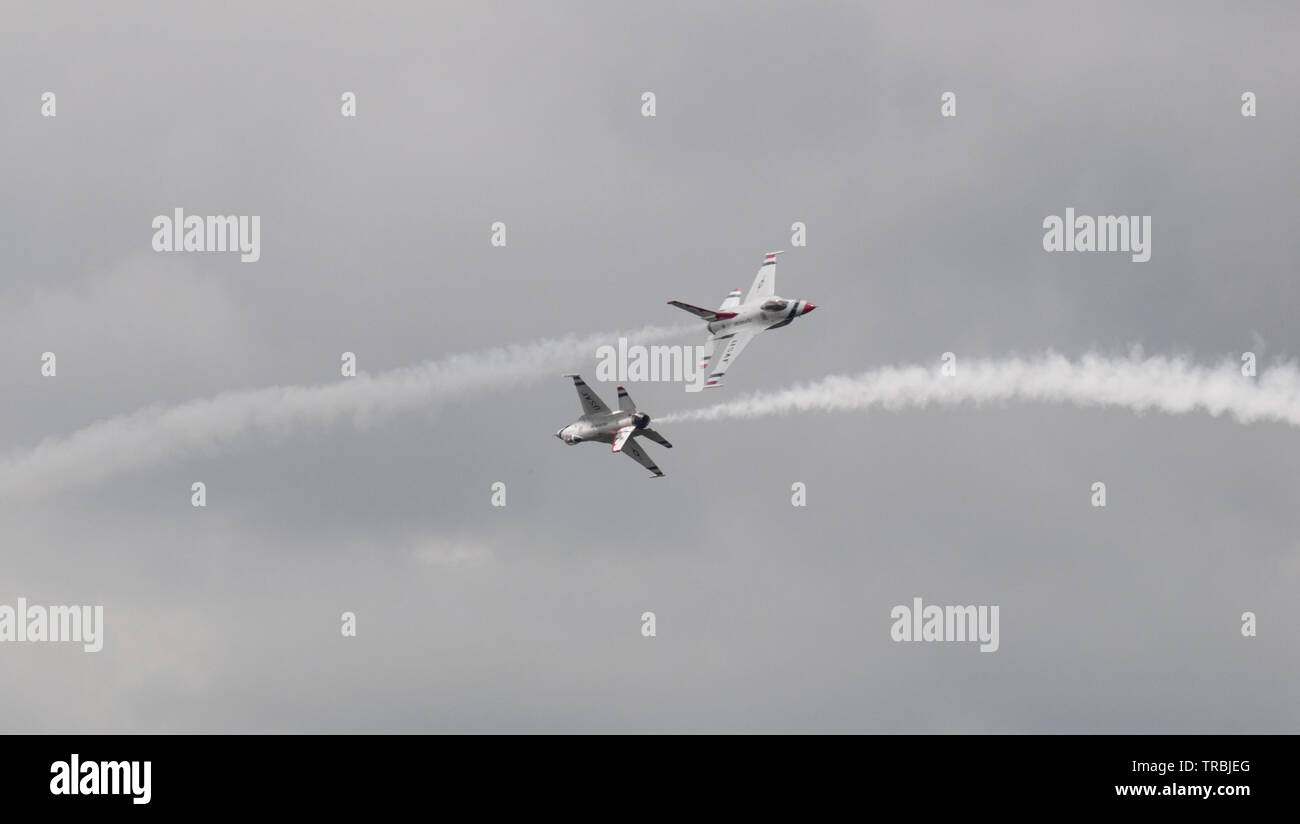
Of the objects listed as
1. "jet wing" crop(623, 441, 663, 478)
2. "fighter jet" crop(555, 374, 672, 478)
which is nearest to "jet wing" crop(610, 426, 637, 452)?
"fighter jet" crop(555, 374, 672, 478)

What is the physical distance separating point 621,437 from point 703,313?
8.47m

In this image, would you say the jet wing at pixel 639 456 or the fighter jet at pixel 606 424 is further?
the jet wing at pixel 639 456

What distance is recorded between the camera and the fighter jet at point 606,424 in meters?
112

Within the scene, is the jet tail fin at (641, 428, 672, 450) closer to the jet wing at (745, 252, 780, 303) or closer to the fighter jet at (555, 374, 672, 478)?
the fighter jet at (555, 374, 672, 478)

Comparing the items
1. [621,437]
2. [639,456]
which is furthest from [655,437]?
[639,456]

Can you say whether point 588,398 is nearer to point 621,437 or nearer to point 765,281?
point 621,437

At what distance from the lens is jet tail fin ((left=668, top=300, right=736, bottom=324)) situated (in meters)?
116

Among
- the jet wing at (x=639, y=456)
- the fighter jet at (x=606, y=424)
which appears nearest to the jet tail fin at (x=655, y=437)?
the fighter jet at (x=606, y=424)

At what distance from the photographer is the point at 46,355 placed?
11881 centimetres

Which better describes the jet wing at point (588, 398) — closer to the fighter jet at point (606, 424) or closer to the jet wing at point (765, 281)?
the fighter jet at point (606, 424)

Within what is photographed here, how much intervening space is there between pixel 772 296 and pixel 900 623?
1746 centimetres
